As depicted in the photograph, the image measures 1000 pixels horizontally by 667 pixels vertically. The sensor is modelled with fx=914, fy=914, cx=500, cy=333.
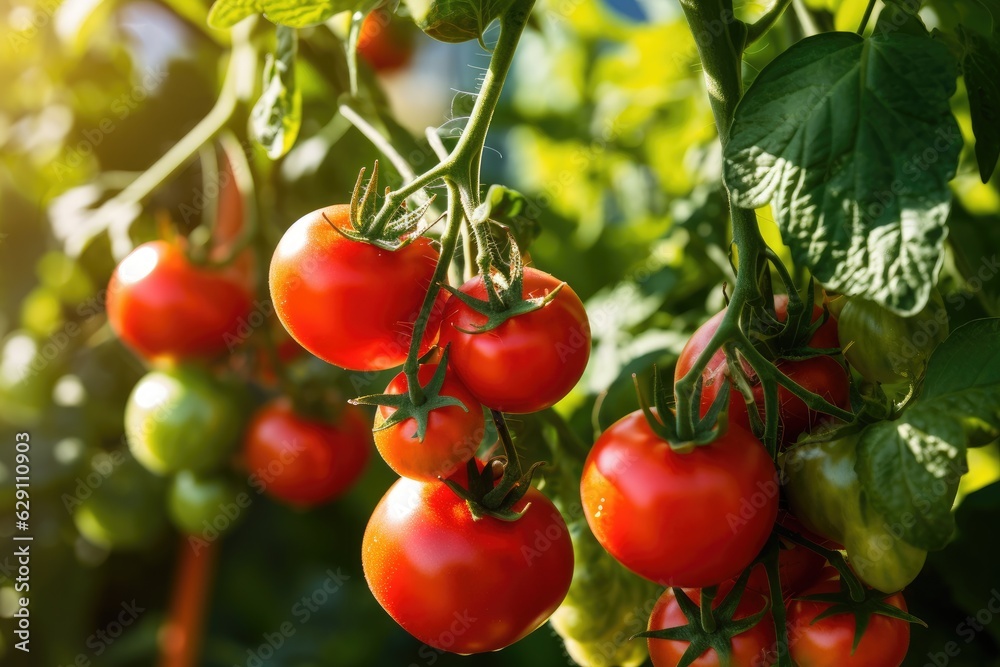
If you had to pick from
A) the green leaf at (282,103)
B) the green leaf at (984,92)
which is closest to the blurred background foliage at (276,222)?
the green leaf at (282,103)

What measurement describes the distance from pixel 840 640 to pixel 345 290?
30cm

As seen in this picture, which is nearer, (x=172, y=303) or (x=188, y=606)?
(x=172, y=303)

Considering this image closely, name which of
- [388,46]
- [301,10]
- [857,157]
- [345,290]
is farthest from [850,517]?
[388,46]

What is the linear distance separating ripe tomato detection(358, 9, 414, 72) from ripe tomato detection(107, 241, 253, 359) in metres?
0.32

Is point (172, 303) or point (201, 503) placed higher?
point (172, 303)

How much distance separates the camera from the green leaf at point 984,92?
0.49 metres

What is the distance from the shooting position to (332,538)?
115cm

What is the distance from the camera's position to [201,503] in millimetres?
911

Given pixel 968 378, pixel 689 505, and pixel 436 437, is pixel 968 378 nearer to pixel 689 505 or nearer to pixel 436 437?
pixel 689 505

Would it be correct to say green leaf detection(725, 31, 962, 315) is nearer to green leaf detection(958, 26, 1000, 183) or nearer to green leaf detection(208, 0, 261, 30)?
green leaf detection(958, 26, 1000, 183)

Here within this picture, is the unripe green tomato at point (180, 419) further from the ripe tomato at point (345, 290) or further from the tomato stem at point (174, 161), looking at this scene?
the ripe tomato at point (345, 290)

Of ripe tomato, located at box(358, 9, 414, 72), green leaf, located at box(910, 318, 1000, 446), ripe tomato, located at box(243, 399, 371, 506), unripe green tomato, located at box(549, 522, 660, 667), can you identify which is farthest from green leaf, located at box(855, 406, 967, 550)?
ripe tomato, located at box(358, 9, 414, 72)

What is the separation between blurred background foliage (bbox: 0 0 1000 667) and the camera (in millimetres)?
869

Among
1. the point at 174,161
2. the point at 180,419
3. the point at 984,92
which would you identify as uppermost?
the point at 984,92
